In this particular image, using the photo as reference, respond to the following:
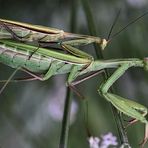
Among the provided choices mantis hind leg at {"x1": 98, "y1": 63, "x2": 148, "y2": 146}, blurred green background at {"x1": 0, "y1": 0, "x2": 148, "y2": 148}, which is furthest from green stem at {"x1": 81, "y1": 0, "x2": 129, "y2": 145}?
blurred green background at {"x1": 0, "y1": 0, "x2": 148, "y2": 148}

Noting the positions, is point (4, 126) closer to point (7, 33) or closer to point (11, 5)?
point (11, 5)

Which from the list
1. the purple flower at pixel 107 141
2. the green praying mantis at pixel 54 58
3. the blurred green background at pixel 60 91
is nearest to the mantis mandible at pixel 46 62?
the green praying mantis at pixel 54 58

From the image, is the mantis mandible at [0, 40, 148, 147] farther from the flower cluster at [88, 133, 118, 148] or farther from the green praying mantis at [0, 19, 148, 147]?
the flower cluster at [88, 133, 118, 148]

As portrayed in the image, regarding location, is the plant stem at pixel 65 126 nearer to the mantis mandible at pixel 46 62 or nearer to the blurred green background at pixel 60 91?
the mantis mandible at pixel 46 62

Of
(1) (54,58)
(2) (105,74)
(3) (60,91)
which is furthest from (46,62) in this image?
(3) (60,91)

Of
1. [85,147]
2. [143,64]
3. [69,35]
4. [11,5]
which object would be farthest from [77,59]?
[11,5]
